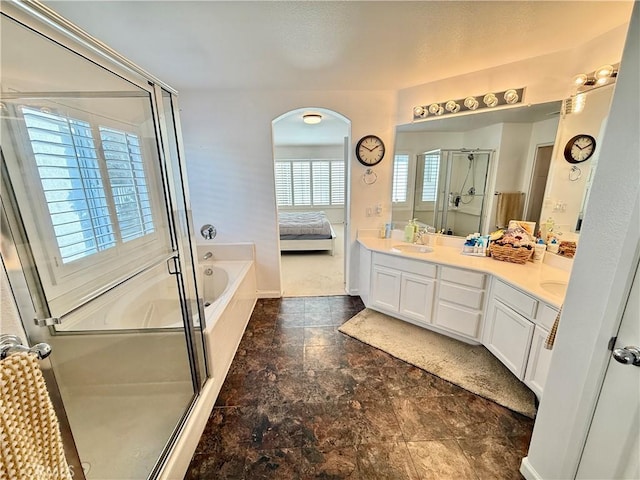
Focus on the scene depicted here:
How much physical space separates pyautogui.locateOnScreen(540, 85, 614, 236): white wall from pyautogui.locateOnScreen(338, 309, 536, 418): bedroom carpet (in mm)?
1266

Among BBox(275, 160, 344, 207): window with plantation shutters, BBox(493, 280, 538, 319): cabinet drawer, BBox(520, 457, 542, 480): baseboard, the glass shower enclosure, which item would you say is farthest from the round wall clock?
BBox(275, 160, 344, 207): window with plantation shutters

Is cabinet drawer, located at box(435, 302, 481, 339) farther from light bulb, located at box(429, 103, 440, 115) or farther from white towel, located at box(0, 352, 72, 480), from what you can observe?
white towel, located at box(0, 352, 72, 480)

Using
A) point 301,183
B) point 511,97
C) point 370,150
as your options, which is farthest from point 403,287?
point 301,183

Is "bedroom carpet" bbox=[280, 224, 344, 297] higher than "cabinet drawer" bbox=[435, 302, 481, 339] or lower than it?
lower

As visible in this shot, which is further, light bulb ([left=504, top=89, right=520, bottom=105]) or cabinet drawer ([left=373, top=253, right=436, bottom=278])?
cabinet drawer ([left=373, top=253, right=436, bottom=278])

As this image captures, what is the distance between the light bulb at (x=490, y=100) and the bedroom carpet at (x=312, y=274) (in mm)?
2623

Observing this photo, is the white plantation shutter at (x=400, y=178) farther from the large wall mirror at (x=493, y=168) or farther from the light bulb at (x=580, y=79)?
the light bulb at (x=580, y=79)

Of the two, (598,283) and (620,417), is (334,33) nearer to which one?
(598,283)

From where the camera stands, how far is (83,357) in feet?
4.96

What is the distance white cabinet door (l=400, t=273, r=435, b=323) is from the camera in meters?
2.44

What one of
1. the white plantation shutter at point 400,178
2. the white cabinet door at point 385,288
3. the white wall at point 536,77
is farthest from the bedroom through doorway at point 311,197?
the white wall at point 536,77

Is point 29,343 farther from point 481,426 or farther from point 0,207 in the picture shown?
point 481,426

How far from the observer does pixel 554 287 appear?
183 centimetres

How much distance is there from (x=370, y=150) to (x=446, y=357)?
2.27 meters
